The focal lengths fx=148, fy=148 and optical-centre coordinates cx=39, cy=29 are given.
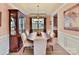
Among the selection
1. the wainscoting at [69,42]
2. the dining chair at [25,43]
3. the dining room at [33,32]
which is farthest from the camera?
the dining chair at [25,43]

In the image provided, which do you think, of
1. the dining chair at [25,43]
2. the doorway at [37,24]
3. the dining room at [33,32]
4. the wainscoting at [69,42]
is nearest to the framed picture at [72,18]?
the wainscoting at [69,42]

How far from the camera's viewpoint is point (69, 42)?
3.84 metres

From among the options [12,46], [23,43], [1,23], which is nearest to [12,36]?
[12,46]

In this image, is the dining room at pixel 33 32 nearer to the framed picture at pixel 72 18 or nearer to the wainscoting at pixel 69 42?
the wainscoting at pixel 69 42

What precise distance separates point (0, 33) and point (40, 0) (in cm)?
159

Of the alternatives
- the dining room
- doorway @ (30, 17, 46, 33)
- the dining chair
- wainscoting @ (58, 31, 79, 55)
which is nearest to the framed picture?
wainscoting @ (58, 31, 79, 55)

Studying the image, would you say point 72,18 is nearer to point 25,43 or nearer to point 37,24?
point 37,24

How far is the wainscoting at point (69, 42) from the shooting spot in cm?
337

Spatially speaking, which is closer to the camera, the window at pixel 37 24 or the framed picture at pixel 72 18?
the framed picture at pixel 72 18

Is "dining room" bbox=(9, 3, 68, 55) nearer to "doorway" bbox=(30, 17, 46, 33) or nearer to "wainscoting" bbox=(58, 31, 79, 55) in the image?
"doorway" bbox=(30, 17, 46, 33)

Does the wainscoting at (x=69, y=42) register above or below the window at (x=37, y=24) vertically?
below

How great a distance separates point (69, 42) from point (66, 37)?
373 mm

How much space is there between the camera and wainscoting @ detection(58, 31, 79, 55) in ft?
11.1
